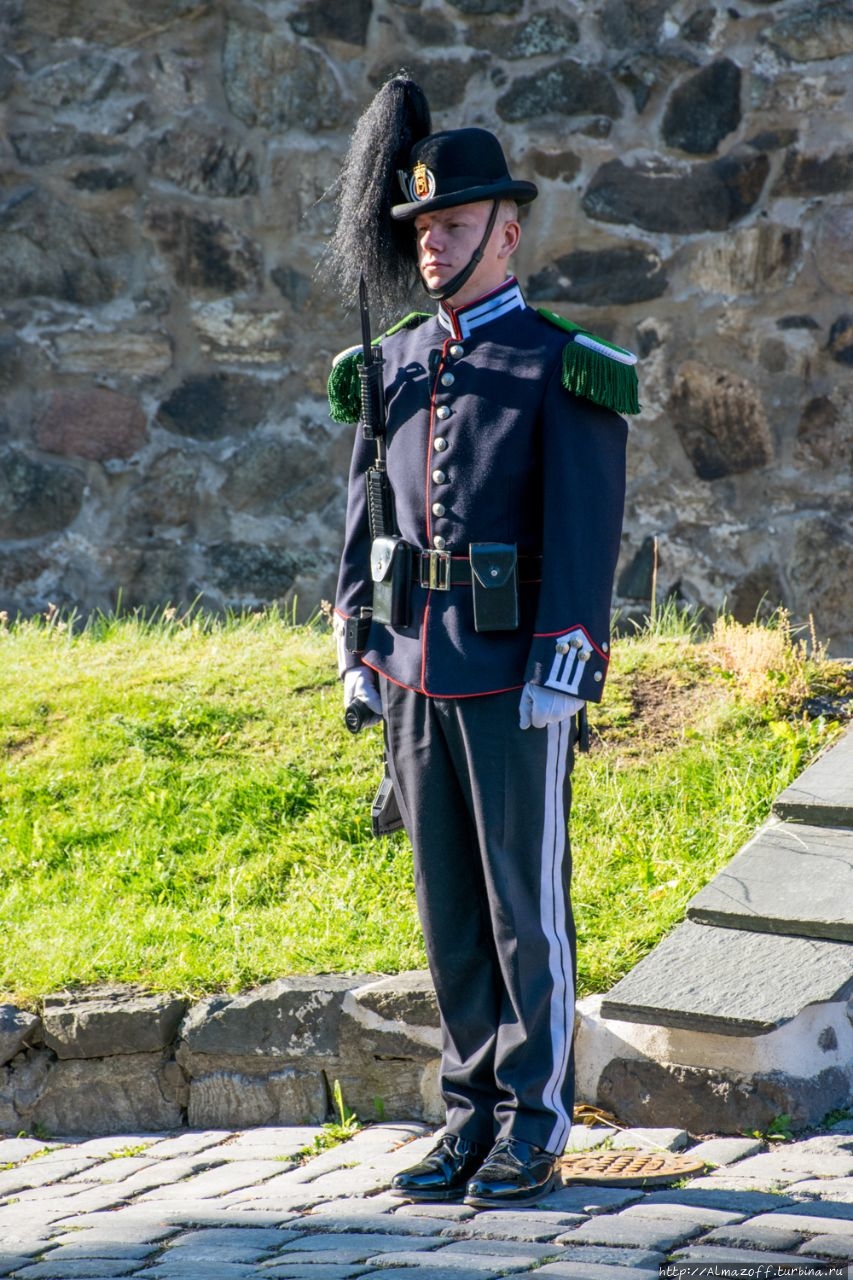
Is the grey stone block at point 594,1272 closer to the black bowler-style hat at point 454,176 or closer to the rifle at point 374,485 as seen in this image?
the rifle at point 374,485

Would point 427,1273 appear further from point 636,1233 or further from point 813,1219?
point 813,1219

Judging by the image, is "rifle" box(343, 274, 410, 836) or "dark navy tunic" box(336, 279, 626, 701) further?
"rifle" box(343, 274, 410, 836)

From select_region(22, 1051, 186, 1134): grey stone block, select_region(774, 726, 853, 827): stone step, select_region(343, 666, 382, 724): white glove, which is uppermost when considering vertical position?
select_region(343, 666, 382, 724): white glove

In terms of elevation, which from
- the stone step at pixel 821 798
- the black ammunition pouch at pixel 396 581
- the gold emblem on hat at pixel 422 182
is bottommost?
the stone step at pixel 821 798

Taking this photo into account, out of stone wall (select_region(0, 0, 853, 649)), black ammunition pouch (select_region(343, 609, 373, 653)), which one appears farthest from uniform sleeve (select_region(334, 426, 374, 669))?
stone wall (select_region(0, 0, 853, 649))

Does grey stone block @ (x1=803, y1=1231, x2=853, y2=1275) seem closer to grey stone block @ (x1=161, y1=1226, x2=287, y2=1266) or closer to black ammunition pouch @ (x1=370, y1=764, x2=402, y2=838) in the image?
grey stone block @ (x1=161, y1=1226, x2=287, y2=1266)

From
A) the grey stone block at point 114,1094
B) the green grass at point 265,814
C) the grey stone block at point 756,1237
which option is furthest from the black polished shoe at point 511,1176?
the grey stone block at point 114,1094

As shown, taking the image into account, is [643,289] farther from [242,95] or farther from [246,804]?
[246,804]

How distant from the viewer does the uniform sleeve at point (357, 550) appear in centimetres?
323

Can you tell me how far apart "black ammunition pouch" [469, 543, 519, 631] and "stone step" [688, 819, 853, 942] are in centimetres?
106

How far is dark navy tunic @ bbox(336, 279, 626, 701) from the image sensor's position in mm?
2869

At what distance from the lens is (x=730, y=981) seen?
3.37 meters

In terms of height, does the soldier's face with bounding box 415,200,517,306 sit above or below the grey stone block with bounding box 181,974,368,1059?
above

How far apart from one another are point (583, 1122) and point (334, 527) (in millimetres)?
3643
